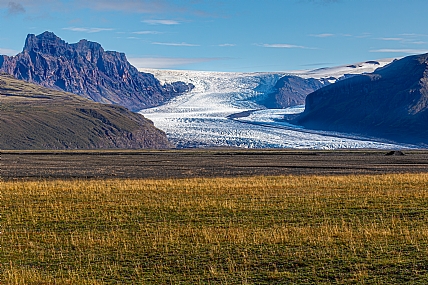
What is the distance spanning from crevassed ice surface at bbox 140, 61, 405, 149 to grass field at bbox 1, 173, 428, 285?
8444 cm

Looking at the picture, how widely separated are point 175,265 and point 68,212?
26.4 feet

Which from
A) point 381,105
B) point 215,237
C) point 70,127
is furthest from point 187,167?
point 381,105

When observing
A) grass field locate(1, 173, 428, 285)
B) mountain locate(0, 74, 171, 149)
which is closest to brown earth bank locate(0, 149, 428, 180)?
grass field locate(1, 173, 428, 285)

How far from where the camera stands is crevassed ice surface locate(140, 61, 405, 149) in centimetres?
11144

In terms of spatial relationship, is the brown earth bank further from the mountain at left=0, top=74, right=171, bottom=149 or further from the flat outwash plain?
the mountain at left=0, top=74, right=171, bottom=149

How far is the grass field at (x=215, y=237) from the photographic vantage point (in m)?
12.3

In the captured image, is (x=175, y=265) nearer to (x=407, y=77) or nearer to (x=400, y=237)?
(x=400, y=237)

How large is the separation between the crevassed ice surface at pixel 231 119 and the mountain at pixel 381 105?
8.16 m

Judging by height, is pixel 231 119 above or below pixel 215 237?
below

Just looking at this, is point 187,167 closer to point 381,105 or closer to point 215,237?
point 215,237

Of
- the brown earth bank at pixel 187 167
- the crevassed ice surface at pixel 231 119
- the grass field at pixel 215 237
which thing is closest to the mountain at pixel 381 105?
the crevassed ice surface at pixel 231 119

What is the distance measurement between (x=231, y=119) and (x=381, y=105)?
179 feet

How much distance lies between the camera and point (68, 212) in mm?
20312

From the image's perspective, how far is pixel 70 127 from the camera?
120 m
